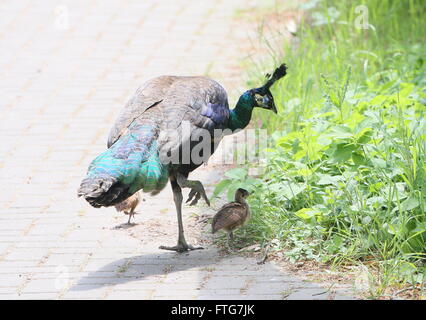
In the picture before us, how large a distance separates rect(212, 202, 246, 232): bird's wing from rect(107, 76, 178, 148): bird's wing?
801mm

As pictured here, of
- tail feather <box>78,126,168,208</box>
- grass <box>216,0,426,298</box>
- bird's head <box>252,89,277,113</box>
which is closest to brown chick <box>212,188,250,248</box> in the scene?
grass <box>216,0,426,298</box>

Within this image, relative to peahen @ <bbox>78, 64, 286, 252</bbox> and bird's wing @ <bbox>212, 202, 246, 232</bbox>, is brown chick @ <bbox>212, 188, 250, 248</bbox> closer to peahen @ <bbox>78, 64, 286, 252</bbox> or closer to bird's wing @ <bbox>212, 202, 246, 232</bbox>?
bird's wing @ <bbox>212, 202, 246, 232</bbox>

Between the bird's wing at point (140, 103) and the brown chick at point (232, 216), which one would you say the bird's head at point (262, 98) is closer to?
the bird's wing at point (140, 103)

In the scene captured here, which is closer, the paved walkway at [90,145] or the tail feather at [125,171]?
the tail feather at [125,171]

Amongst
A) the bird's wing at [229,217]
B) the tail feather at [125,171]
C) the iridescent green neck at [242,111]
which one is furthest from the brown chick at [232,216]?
the iridescent green neck at [242,111]

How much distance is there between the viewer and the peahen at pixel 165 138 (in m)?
5.50

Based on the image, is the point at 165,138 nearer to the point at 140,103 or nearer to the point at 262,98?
the point at 140,103

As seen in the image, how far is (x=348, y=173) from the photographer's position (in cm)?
617

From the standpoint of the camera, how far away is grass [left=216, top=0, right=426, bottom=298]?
5.62 metres

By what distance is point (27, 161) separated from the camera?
775cm

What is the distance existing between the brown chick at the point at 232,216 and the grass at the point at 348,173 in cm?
17

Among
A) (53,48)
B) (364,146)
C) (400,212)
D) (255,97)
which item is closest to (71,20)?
(53,48)

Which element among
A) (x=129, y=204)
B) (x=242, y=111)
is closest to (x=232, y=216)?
(x=129, y=204)

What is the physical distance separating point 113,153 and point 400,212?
1719 mm
